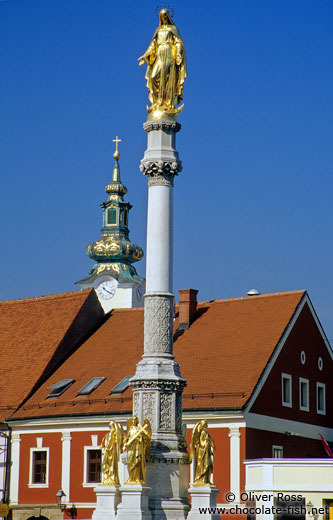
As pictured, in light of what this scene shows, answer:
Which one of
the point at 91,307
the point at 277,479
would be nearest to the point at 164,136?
the point at 277,479

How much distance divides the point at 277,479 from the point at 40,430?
10868mm

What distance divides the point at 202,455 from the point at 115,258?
4345 cm

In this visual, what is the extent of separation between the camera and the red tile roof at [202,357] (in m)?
38.5

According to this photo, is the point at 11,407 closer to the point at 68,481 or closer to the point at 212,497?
the point at 68,481

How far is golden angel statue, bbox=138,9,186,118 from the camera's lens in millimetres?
28328

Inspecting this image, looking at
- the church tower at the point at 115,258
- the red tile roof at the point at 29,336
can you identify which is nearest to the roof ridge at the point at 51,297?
the red tile roof at the point at 29,336

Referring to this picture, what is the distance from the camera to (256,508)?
114 feet

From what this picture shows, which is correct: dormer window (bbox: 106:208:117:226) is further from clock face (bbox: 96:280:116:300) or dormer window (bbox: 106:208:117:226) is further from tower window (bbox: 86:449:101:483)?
tower window (bbox: 86:449:101:483)

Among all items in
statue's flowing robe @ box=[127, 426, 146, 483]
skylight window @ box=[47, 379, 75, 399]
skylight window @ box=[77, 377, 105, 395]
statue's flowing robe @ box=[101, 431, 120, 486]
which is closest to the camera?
statue's flowing robe @ box=[127, 426, 146, 483]

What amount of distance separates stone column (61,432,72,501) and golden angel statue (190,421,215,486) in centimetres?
1387

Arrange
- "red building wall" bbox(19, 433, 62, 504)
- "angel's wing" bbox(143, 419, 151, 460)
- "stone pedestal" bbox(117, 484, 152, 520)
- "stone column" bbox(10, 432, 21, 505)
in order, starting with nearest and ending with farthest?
"stone pedestal" bbox(117, 484, 152, 520), "angel's wing" bbox(143, 419, 151, 460), "red building wall" bbox(19, 433, 62, 504), "stone column" bbox(10, 432, 21, 505)

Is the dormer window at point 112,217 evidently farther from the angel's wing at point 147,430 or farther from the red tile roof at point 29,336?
the angel's wing at point 147,430

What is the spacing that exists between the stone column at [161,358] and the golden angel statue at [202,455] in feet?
1.82

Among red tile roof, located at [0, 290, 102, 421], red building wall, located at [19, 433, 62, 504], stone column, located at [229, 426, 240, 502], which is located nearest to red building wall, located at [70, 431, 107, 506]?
red building wall, located at [19, 433, 62, 504]
